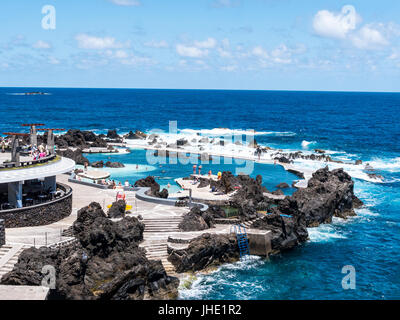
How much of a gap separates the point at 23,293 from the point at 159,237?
40.6 feet

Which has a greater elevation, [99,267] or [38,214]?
[38,214]

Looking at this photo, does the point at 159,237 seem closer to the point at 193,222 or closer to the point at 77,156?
the point at 193,222

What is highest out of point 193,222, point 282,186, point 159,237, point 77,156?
point 77,156

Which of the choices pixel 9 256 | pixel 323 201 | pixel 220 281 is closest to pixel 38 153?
pixel 9 256

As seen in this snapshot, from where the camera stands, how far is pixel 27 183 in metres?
35.9

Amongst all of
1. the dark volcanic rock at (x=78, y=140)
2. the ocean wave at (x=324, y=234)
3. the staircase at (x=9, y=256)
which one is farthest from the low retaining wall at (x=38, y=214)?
the dark volcanic rock at (x=78, y=140)

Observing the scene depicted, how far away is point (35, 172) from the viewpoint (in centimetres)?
3145

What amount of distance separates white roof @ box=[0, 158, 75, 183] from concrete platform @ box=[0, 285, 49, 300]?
10.7 metres

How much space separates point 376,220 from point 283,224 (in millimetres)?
14277

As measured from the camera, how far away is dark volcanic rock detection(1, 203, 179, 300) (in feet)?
77.8

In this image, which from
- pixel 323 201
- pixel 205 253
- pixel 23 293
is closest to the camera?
pixel 23 293

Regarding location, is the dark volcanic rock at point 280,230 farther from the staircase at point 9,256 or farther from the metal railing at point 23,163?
the staircase at point 9,256
